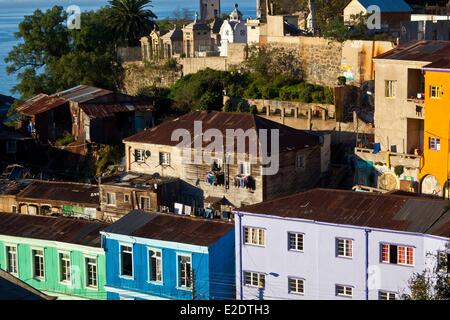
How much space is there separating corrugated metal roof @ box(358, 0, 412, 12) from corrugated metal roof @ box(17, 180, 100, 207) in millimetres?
13060

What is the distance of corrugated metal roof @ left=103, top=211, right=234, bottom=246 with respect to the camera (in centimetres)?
2444

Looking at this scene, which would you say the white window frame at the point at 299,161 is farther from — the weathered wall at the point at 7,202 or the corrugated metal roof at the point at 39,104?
the corrugated metal roof at the point at 39,104

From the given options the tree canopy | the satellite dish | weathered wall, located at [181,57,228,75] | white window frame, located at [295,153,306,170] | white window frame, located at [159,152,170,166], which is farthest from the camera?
the tree canopy

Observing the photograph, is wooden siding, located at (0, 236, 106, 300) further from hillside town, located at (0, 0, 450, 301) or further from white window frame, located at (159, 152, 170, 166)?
white window frame, located at (159, 152, 170, 166)

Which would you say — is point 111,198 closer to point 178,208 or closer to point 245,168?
point 178,208

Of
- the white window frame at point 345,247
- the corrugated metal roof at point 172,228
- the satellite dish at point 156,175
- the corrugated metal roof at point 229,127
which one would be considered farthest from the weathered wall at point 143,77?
the white window frame at point 345,247

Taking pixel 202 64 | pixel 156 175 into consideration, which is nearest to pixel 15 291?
pixel 156 175

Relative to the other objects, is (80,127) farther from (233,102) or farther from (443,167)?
(443,167)

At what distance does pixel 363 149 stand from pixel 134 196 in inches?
276

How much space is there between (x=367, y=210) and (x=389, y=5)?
1797 cm

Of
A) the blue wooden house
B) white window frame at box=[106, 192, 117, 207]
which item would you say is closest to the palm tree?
white window frame at box=[106, 192, 117, 207]

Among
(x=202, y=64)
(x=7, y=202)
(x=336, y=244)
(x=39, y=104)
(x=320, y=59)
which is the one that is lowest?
(x=7, y=202)

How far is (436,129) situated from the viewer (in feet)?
96.6
